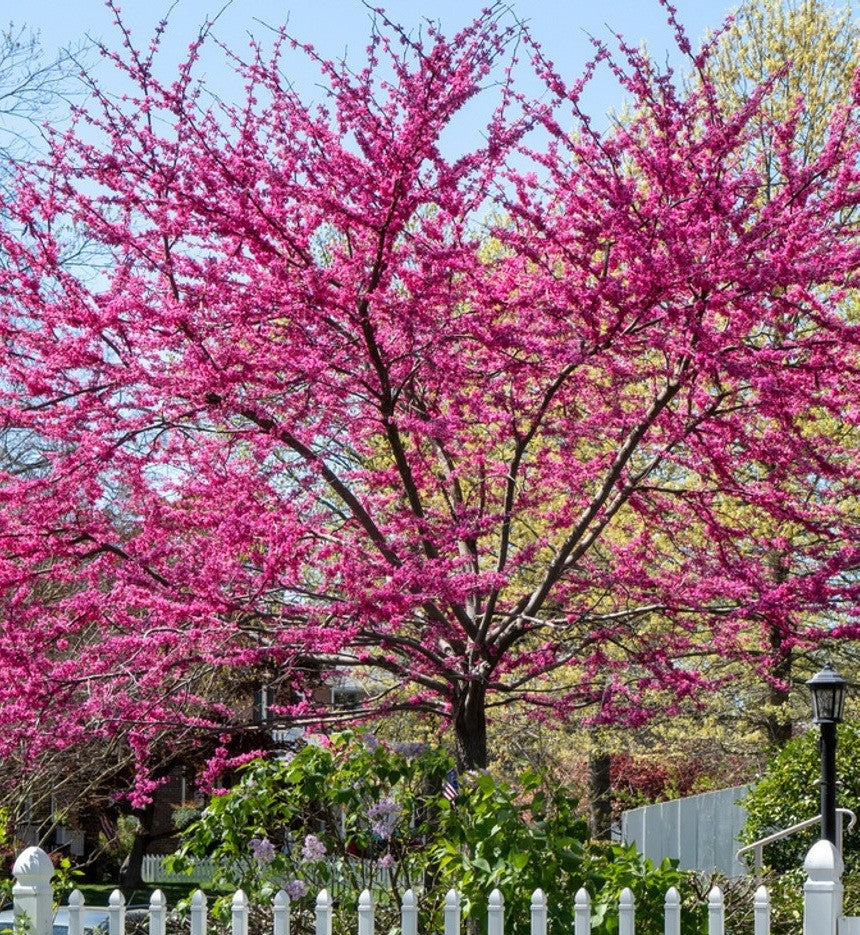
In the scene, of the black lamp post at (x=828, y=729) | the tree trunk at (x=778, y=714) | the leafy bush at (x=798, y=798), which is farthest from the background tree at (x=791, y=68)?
the black lamp post at (x=828, y=729)

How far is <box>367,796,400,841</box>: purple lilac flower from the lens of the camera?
634cm

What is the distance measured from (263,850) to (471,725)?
3089 mm

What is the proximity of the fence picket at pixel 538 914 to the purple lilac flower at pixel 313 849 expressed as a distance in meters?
1.60

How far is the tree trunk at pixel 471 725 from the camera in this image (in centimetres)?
902

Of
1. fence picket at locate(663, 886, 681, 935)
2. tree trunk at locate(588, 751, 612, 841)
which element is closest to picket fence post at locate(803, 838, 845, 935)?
fence picket at locate(663, 886, 681, 935)

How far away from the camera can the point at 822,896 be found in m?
4.77

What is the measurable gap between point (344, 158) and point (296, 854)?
383 cm

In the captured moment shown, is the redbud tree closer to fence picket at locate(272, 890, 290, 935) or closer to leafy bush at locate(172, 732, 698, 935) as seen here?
leafy bush at locate(172, 732, 698, 935)

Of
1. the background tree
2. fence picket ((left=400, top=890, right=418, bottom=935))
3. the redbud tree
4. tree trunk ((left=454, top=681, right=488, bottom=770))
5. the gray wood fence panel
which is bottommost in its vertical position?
the gray wood fence panel

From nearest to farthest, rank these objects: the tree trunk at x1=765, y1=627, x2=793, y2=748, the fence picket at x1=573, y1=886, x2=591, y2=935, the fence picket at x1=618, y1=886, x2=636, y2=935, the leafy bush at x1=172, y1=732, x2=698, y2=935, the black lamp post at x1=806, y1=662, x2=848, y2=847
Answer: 1. the fence picket at x1=573, y1=886, x2=591, y2=935
2. the fence picket at x1=618, y1=886, x2=636, y2=935
3. the leafy bush at x1=172, y1=732, x2=698, y2=935
4. the black lamp post at x1=806, y1=662, x2=848, y2=847
5. the tree trunk at x1=765, y1=627, x2=793, y2=748

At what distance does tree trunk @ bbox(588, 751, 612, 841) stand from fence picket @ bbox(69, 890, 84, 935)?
1480 centimetres

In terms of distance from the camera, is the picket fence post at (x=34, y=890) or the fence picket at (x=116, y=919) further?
the picket fence post at (x=34, y=890)

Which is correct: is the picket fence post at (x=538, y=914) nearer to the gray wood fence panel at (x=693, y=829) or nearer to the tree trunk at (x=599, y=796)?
the gray wood fence panel at (x=693, y=829)

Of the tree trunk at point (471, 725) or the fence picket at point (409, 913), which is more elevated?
the tree trunk at point (471, 725)
